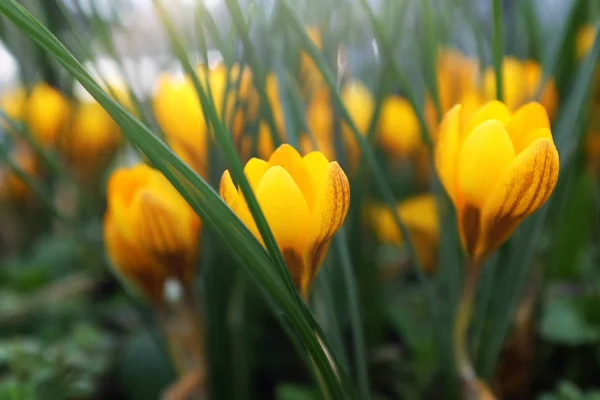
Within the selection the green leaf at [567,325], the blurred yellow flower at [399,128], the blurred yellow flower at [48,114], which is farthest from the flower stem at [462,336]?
the blurred yellow flower at [48,114]

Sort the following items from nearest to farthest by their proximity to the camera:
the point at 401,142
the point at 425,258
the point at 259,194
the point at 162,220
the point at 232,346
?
the point at 259,194 < the point at 162,220 < the point at 232,346 < the point at 425,258 < the point at 401,142

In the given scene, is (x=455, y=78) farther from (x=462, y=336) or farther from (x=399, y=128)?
(x=462, y=336)

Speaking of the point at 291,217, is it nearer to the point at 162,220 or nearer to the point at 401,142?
the point at 162,220

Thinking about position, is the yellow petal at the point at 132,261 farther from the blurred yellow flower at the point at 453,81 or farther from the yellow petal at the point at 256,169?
the blurred yellow flower at the point at 453,81

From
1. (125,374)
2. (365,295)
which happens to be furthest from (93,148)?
(365,295)

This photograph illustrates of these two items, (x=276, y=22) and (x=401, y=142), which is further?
(x=401, y=142)
